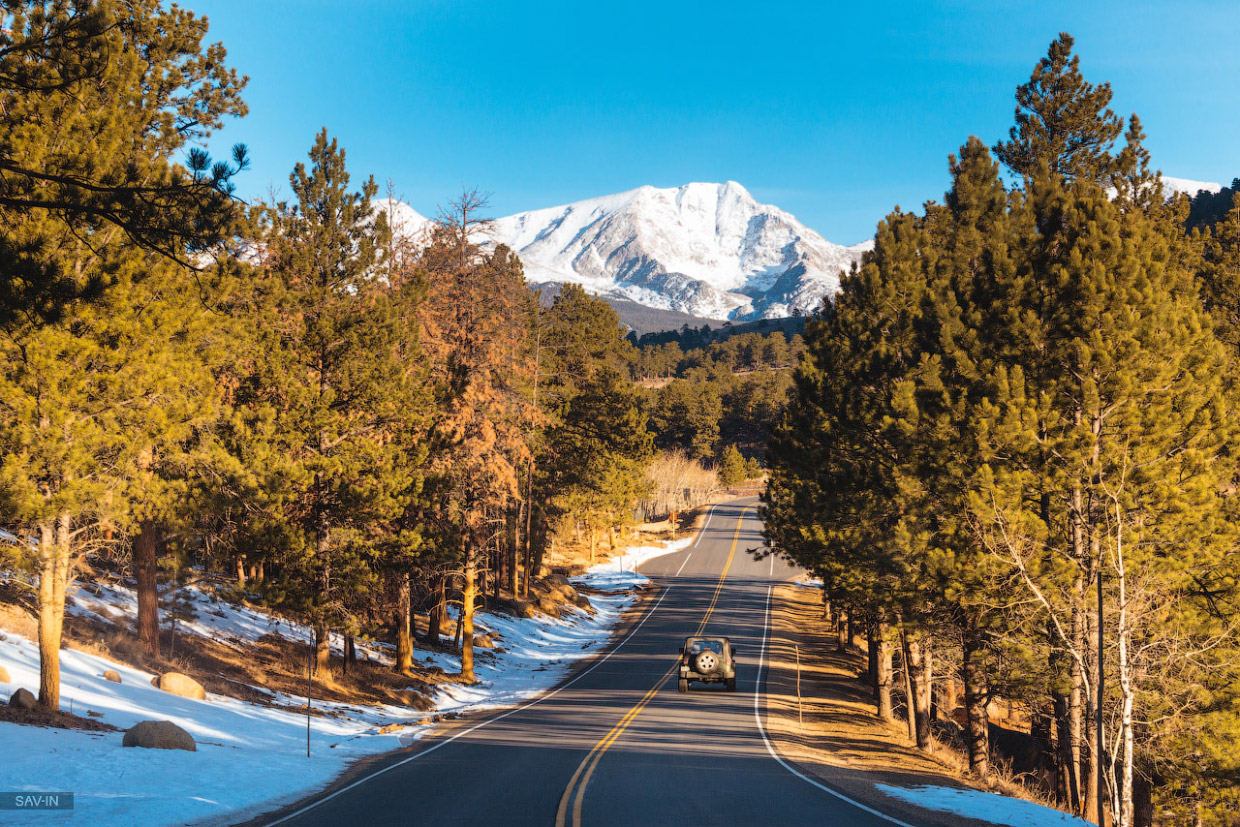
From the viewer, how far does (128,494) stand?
1562 cm

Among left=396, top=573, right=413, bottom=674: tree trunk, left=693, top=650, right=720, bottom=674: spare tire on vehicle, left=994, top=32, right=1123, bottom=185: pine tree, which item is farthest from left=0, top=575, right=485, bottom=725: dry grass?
left=994, top=32, right=1123, bottom=185: pine tree

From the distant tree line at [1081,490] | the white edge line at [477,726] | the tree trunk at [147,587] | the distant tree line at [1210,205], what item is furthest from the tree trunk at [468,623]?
the distant tree line at [1210,205]

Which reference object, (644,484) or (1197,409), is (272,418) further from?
(644,484)

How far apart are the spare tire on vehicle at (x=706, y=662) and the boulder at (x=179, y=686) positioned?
16070 mm

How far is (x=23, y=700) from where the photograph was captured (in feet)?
47.1

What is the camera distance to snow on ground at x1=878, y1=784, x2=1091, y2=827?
40.3ft

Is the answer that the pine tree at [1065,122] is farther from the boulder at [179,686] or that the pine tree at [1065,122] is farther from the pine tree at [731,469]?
the pine tree at [731,469]

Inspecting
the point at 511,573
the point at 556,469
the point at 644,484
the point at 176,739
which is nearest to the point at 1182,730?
the point at 176,739

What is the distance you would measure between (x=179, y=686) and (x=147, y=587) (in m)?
3.24

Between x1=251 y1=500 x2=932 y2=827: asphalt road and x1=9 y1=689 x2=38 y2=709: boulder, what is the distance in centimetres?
554

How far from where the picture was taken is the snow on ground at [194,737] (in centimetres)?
1128

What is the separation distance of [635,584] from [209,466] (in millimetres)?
48263

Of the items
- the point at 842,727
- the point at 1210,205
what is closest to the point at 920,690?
the point at 842,727

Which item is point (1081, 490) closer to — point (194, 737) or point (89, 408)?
point (194, 737)
